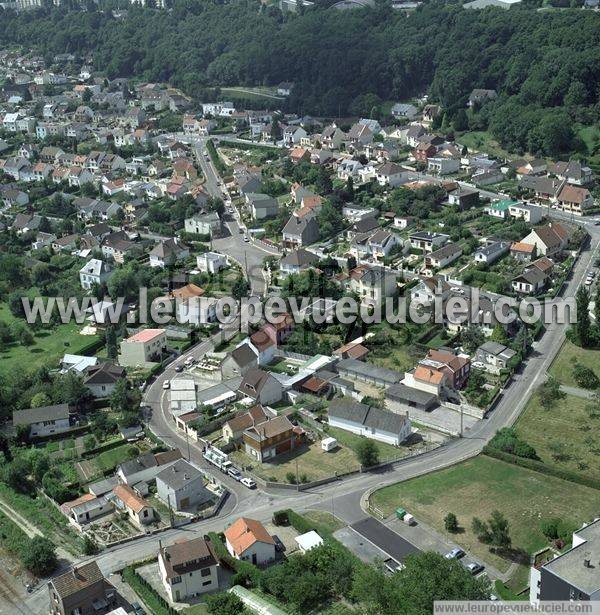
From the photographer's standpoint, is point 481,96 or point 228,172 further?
point 481,96

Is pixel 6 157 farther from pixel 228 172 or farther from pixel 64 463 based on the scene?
pixel 64 463

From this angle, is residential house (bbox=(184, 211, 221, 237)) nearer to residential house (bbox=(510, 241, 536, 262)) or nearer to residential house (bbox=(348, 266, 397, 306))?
residential house (bbox=(348, 266, 397, 306))

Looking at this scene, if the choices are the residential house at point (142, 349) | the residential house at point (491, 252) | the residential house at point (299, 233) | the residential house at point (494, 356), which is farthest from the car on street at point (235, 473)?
the residential house at point (299, 233)

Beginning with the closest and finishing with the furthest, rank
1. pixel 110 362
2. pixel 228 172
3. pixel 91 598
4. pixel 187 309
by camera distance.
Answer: pixel 91 598 → pixel 110 362 → pixel 187 309 → pixel 228 172

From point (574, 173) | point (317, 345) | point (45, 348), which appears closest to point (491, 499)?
point (317, 345)

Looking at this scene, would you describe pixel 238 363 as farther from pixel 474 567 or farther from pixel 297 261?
pixel 474 567

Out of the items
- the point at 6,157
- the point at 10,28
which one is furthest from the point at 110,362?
the point at 10,28

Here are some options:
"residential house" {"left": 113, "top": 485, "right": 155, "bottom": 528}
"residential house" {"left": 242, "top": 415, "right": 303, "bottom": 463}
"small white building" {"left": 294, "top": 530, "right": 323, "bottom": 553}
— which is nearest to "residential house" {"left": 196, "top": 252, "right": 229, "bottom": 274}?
"residential house" {"left": 242, "top": 415, "right": 303, "bottom": 463}

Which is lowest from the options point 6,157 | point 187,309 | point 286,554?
point 286,554
